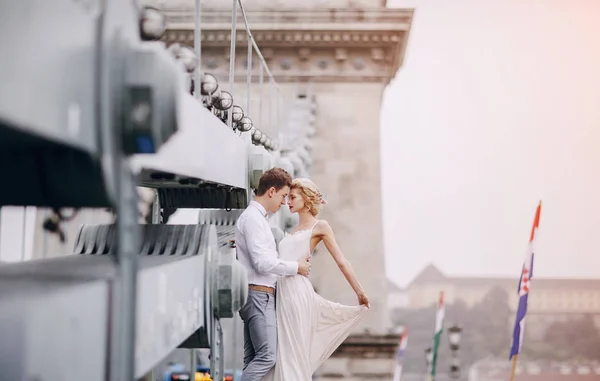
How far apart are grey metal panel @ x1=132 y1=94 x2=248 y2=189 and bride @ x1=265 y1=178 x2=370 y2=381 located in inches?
68.4

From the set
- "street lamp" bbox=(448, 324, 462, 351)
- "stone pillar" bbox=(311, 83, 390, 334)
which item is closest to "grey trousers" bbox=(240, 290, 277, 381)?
"stone pillar" bbox=(311, 83, 390, 334)

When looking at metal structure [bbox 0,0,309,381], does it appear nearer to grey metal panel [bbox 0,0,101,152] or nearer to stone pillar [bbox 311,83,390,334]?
grey metal panel [bbox 0,0,101,152]

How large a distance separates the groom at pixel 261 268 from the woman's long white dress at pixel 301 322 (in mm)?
68

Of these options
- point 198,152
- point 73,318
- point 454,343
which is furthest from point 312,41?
point 73,318

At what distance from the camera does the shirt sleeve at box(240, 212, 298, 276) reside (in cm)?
417

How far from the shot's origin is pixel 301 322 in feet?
15.3

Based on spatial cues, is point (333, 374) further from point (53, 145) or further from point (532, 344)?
point (532, 344)

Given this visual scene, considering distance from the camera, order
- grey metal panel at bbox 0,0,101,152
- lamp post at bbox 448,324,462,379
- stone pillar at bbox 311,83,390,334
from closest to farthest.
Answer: grey metal panel at bbox 0,0,101,152 → stone pillar at bbox 311,83,390,334 → lamp post at bbox 448,324,462,379

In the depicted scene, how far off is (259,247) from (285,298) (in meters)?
0.55

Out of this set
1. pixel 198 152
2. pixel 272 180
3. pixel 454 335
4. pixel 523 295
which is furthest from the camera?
pixel 454 335

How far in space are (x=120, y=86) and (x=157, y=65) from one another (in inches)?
2.8

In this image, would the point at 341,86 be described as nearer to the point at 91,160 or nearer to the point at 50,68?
the point at 91,160

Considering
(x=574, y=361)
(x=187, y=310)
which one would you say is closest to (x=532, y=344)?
(x=574, y=361)

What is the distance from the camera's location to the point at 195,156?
208cm
